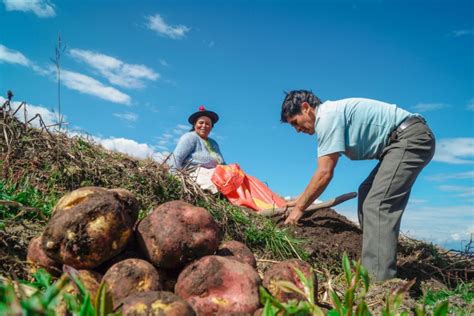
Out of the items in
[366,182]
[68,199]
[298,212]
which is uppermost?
[366,182]

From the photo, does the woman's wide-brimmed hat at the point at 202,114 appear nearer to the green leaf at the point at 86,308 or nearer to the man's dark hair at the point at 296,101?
the man's dark hair at the point at 296,101

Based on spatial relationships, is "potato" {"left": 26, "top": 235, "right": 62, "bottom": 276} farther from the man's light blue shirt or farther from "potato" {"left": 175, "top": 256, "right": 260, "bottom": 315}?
the man's light blue shirt

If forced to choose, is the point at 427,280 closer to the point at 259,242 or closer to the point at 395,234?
the point at 395,234

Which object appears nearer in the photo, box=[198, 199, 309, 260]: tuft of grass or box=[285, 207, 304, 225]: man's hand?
box=[198, 199, 309, 260]: tuft of grass

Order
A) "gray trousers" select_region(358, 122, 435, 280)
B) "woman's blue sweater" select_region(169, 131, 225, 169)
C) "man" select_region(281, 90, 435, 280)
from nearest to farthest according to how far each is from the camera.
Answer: "gray trousers" select_region(358, 122, 435, 280), "man" select_region(281, 90, 435, 280), "woman's blue sweater" select_region(169, 131, 225, 169)

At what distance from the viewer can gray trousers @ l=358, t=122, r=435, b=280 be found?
385 cm

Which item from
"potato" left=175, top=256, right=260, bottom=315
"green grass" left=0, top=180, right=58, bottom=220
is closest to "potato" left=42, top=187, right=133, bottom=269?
"potato" left=175, top=256, right=260, bottom=315

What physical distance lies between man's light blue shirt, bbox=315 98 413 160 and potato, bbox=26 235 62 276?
2.71 m

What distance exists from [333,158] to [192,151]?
2551mm

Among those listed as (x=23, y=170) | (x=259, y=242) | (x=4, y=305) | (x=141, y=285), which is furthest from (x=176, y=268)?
(x=23, y=170)

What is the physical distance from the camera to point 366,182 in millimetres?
4492

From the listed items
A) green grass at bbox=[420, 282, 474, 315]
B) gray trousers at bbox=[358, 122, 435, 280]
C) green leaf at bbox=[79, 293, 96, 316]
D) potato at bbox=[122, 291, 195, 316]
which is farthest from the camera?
gray trousers at bbox=[358, 122, 435, 280]

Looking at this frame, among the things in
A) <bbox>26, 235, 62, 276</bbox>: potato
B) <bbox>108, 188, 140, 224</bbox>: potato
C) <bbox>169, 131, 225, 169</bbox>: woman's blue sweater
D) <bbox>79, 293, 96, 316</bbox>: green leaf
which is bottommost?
<bbox>26, 235, 62, 276</bbox>: potato

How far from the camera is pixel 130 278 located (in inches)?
77.1
